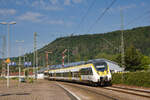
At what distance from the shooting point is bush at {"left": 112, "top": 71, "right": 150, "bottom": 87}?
2475 centimetres

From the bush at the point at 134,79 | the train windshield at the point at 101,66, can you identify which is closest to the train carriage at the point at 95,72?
the train windshield at the point at 101,66

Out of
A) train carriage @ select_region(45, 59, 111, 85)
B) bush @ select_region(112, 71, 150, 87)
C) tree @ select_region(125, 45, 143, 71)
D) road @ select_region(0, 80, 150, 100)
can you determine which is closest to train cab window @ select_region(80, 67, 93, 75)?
train carriage @ select_region(45, 59, 111, 85)

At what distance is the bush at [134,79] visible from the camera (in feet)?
81.2

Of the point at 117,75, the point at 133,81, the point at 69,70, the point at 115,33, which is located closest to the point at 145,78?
the point at 133,81

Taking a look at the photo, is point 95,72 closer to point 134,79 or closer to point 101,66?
point 101,66

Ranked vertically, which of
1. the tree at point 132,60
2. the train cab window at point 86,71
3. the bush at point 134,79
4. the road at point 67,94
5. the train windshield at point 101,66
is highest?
the tree at point 132,60

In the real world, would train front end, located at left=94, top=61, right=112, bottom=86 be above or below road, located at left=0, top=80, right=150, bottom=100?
above

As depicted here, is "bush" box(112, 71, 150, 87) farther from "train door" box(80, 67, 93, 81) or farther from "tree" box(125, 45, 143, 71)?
"tree" box(125, 45, 143, 71)

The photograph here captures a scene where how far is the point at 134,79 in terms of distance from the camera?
27.4 meters

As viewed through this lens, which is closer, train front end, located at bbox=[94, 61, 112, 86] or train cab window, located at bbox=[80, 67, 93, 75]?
train front end, located at bbox=[94, 61, 112, 86]

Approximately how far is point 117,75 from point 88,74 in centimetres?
656

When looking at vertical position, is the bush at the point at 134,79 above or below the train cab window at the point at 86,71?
below

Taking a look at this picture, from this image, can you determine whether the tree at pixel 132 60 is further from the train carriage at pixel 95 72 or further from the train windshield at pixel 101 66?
the train windshield at pixel 101 66

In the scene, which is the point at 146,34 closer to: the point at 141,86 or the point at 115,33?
the point at 115,33
